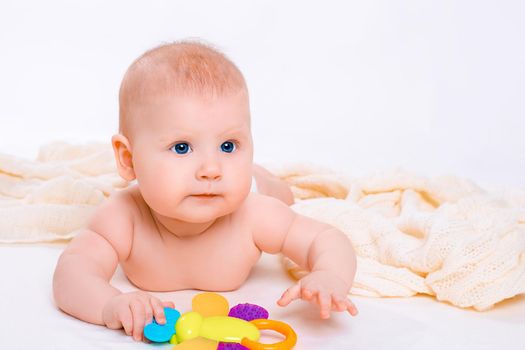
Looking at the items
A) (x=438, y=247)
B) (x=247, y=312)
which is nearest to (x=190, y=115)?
(x=247, y=312)

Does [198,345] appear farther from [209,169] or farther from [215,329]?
[209,169]

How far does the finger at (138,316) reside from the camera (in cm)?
143

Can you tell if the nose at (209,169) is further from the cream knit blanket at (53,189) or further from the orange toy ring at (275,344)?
the cream knit blanket at (53,189)

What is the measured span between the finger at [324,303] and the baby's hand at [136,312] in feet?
0.93

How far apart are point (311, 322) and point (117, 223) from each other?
18.1 inches

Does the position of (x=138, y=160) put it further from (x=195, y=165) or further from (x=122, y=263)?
(x=122, y=263)

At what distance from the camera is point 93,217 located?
5.58ft

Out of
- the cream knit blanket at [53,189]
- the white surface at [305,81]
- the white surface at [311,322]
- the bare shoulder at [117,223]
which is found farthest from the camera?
the white surface at [305,81]

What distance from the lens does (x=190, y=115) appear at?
1.51 meters

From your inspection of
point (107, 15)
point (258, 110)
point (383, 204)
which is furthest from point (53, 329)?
point (107, 15)

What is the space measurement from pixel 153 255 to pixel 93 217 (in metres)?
0.15

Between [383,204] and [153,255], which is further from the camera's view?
[383,204]

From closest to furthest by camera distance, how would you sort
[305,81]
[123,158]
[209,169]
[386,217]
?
[209,169]
[123,158]
[386,217]
[305,81]

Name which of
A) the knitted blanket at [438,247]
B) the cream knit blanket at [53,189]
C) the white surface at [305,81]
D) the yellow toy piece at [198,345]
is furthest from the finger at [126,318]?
the white surface at [305,81]
